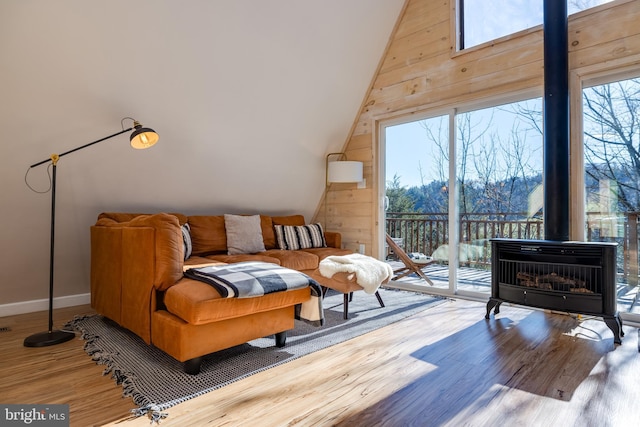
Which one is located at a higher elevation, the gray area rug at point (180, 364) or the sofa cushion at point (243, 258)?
the sofa cushion at point (243, 258)

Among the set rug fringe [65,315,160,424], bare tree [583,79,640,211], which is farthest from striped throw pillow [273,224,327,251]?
bare tree [583,79,640,211]

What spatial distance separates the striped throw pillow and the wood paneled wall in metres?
0.58

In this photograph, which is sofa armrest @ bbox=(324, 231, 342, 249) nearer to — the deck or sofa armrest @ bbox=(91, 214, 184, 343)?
the deck

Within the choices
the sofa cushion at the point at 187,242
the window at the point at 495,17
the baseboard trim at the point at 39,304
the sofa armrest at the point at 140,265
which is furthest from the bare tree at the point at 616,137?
the baseboard trim at the point at 39,304

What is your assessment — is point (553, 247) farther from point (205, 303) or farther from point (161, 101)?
point (161, 101)

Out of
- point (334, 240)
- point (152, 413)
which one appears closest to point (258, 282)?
point (152, 413)

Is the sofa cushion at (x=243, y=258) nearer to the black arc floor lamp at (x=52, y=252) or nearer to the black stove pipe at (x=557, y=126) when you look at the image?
the black arc floor lamp at (x=52, y=252)

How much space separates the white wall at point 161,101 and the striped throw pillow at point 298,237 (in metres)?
0.60

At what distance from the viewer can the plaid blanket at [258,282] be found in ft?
6.37

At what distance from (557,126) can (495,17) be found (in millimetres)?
1448

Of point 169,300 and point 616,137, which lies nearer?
point 169,300

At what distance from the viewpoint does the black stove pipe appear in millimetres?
2777

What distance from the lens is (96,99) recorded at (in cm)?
270

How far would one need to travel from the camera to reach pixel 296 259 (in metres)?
3.62
